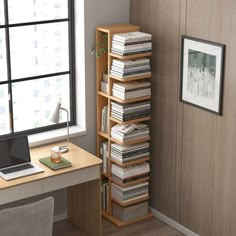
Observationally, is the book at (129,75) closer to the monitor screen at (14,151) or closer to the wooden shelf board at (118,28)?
the wooden shelf board at (118,28)

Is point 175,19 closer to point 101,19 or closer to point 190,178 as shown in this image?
point 101,19

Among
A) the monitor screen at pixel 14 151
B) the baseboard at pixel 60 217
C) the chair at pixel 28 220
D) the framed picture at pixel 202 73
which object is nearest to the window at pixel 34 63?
the monitor screen at pixel 14 151

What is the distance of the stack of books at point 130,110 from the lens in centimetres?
559

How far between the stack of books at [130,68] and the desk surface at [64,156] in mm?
713

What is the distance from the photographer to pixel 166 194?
19.3 ft

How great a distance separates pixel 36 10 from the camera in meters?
5.59

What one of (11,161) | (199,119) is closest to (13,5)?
(11,161)

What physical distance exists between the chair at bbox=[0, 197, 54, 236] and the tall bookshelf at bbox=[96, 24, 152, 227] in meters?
1.33

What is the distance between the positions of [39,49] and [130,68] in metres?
0.82

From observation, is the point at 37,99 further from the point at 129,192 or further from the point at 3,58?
the point at 129,192

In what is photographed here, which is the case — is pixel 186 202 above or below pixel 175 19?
below

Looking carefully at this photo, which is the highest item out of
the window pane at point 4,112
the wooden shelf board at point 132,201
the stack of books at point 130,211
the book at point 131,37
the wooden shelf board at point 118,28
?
the wooden shelf board at point 118,28

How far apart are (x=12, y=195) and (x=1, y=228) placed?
690mm

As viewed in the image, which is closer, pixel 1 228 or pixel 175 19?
pixel 1 228
